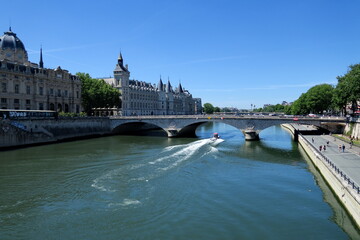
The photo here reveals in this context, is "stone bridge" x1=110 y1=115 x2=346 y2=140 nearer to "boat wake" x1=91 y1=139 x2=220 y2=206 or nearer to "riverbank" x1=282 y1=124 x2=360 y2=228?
"riverbank" x1=282 y1=124 x2=360 y2=228

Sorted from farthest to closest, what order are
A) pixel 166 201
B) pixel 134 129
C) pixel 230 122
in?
pixel 134 129, pixel 230 122, pixel 166 201

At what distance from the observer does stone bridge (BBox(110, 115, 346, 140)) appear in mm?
61594

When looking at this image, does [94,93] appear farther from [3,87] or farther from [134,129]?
[3,87]

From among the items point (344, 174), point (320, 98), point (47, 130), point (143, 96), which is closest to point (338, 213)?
point (344, 174)

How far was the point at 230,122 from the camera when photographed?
6850cm

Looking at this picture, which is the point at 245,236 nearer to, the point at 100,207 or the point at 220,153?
the point at 100,207

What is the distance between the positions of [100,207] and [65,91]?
235 feet

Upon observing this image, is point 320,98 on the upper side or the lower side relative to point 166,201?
upper

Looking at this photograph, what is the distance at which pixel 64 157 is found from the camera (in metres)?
42.9

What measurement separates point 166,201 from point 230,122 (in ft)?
156

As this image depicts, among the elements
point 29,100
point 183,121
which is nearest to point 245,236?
point 183,121

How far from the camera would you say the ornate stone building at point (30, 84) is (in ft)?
230

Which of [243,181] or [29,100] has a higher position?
[29,100]

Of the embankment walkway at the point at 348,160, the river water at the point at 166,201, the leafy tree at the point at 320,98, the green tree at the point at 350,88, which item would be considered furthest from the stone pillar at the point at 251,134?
the leafy tree at the point at 320,98
